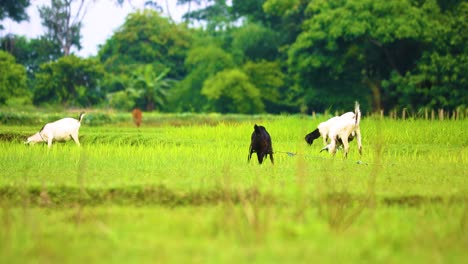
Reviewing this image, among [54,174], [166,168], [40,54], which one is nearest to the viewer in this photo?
[54,174]

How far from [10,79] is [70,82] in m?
3.67

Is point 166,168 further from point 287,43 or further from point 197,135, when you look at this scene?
point 287,43

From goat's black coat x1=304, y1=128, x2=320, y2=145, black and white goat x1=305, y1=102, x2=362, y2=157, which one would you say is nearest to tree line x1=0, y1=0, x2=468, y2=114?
goat's black coat x1=304, y1=128, x2=320, y2=145

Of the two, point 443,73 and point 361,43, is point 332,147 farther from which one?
point 361,43

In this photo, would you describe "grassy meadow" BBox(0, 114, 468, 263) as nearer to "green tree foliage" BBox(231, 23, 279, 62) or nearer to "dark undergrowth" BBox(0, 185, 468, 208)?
"dark undergrowth" BBox(0, 185, 468, 208)

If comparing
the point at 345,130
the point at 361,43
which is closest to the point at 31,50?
the point at 361,43

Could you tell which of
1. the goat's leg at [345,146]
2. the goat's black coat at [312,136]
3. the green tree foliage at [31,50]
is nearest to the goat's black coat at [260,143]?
the goat's leg at [345,146]

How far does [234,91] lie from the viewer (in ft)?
120

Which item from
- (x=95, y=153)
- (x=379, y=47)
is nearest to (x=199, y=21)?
(x=379, y=47)

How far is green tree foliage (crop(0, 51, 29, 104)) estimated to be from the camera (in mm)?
36688

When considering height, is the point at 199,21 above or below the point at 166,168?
above

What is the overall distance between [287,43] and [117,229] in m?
34.4

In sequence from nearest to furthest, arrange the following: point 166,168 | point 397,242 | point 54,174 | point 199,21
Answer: point 397,242
point 54,174
point 166,168
point 199,21

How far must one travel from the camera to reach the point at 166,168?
32.8 feet
